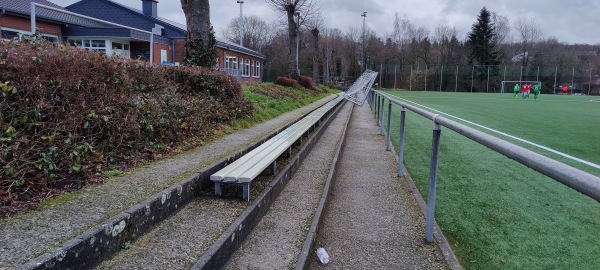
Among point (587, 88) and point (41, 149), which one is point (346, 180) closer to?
point (41, 149)

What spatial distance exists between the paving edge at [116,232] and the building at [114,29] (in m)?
14.0

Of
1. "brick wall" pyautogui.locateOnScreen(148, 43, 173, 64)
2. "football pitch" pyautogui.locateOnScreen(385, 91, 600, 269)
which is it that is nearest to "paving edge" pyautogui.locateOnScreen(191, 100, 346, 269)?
"football pitch" pyautogui.locateOnScreen(385, 91, 600, 269)

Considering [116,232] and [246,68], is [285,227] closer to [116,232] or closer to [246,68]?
[116,232]

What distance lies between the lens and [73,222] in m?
2.47

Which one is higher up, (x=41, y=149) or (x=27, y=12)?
(x=27, y=12)

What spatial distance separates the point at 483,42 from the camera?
58219mm

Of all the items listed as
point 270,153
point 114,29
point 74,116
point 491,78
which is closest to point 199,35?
point 270,153

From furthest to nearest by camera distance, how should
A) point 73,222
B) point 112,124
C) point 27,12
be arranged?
point 27,12, point 112,124, point 73,222

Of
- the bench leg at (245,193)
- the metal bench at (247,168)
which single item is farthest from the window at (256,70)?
the bench leg at (245,193)

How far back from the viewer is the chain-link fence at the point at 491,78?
52.4 m

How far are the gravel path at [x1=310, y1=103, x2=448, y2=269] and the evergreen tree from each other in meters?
58.7

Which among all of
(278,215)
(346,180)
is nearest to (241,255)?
(278,215)

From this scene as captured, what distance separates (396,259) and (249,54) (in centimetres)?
3750

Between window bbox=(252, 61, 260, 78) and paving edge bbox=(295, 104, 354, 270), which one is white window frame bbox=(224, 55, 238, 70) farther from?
paving edge bbox=(295, 104, 354, 270)
